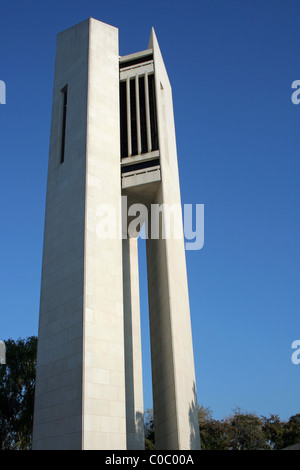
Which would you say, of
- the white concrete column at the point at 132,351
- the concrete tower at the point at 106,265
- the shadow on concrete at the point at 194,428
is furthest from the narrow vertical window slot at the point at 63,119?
the shadow on concrete at the point at 194,428

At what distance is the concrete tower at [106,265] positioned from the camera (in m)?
15.0

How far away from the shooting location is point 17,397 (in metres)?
29.0

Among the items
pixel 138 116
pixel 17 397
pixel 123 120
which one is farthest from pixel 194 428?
pixel 17 397

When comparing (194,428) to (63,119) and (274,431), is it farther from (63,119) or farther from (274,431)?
(274,431)

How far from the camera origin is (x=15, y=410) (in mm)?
28609

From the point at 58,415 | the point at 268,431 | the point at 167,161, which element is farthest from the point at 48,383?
the point at 268,431

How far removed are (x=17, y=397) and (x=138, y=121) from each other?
18.5 metres

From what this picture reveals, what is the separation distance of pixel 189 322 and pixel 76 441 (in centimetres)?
770

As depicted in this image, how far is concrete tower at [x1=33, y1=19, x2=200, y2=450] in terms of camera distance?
49.4 feet

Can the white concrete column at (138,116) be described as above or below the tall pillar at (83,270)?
above

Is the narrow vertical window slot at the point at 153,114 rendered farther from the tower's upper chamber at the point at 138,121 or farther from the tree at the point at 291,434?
the tree at the point at 291,434

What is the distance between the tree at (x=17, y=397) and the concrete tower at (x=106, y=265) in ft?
35.0

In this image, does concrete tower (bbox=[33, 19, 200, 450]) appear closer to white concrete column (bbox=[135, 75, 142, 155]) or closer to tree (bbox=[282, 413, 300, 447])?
white concrete column (bbox=[135, 75, 142, 155])

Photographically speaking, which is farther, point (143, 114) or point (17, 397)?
point (17, 397)
